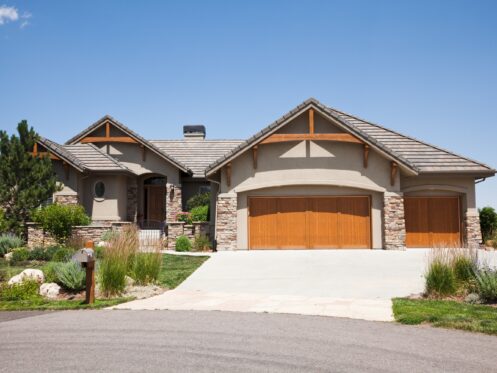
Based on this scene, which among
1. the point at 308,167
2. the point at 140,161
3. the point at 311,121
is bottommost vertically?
the point at 308,167

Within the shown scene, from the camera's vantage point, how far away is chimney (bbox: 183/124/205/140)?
30.2 m

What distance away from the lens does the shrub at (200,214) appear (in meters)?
20.6

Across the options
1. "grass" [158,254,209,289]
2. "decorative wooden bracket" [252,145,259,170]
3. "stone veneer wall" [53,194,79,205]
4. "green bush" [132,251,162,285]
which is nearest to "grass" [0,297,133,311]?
"green bush" [132,251,162,285]

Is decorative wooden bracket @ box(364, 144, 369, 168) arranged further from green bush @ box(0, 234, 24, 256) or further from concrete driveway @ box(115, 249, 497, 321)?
green bush @ box(0, 234, 24, 256)

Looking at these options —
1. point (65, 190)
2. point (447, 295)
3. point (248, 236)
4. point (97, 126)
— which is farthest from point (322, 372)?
point (97, 126)

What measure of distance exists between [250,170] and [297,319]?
11912mm

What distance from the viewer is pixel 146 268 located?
10.7 meters

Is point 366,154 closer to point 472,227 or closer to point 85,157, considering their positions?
point 472,227

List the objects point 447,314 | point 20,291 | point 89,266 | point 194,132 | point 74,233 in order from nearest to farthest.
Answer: point 447,314, point 89,266, point 20,291, point 74,233, point 194,132

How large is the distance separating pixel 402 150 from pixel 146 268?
47.7 feet

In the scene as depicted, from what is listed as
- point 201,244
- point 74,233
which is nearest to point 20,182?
point 74,233

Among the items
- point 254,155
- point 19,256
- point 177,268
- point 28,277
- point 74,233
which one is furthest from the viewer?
point 74,233

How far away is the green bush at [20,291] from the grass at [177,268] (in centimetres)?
301

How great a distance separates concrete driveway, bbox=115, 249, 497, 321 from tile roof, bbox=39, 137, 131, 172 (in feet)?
27.2
